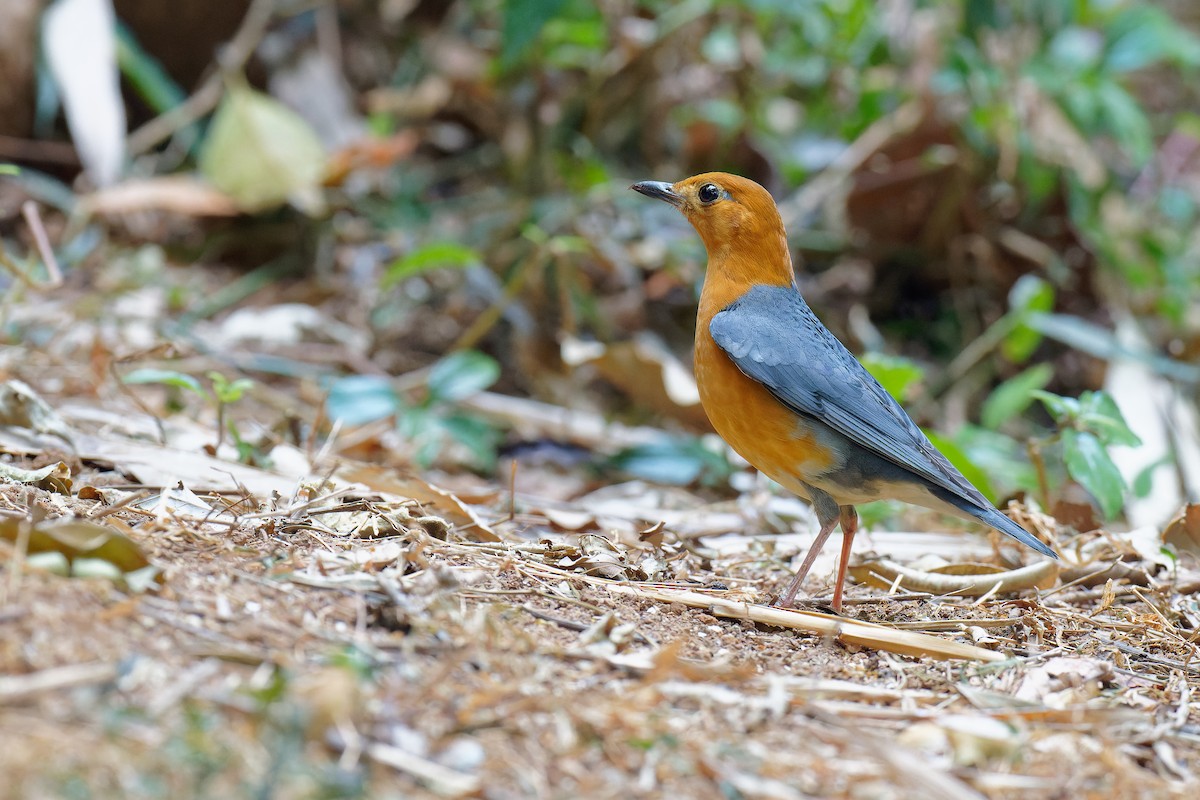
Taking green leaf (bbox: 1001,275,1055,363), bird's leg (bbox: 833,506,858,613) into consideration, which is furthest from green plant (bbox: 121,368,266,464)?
green leaf (bbox: 1001,275,1055,363)

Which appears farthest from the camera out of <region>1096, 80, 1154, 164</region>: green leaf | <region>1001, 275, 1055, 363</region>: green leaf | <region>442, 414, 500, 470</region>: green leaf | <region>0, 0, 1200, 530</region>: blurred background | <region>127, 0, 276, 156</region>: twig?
<region>127, 0, 276, 156</region>: twig

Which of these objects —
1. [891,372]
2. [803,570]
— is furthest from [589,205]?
[803,570]

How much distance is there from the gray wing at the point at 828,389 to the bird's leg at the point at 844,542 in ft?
1.14

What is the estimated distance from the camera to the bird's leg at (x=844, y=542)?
3900mm

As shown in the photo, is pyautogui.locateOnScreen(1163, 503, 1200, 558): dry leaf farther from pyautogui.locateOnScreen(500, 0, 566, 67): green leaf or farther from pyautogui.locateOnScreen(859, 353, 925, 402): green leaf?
pyautogui.locateOnScreen(500, 0, 566, 67): green leaf

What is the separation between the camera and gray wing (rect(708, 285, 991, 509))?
13.0ft

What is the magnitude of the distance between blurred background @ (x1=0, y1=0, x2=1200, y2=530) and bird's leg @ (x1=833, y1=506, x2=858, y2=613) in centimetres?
163

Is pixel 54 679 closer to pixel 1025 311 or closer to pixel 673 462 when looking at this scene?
pixel 673 462

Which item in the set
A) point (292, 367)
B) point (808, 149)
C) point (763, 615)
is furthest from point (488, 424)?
point (808, 149)

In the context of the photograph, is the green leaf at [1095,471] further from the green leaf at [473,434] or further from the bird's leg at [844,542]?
the green leaf at [473,434]

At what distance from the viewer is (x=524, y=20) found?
6473mm

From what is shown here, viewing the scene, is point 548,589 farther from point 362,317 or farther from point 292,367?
point 362,317

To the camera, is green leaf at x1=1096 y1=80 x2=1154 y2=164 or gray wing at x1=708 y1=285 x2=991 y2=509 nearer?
gray wing at x1=708 y1=285 x2=991 y2=509

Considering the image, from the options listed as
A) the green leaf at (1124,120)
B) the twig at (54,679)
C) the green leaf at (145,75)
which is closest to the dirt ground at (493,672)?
the twig at (54,679)
